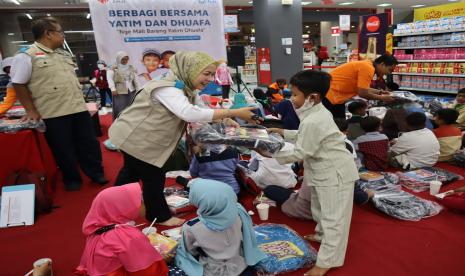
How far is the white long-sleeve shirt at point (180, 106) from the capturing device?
200 cm

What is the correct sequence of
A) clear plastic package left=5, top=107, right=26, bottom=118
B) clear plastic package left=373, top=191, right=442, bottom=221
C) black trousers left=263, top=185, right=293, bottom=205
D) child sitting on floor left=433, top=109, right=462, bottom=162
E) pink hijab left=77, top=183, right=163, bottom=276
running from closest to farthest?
pink hijab left=77, top=183, right=163, bottom=276 → clear plastic package left=373, top=191, right=442, bottom=221 → black trousers left=263, top=185, right=293, bottom=205 → clear plastic package left=5, top=107, right=26, bottom=118 → child sitting on floor left=433, top=109, right=462, bottom=162

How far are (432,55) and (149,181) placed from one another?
292 inches

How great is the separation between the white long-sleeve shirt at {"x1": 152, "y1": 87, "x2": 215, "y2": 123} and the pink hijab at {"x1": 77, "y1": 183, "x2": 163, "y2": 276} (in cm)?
54

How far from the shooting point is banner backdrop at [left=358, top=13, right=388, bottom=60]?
7.89 meters

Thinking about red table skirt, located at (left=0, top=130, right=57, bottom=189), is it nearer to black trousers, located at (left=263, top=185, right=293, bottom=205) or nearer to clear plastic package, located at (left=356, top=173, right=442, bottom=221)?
black trousers, located at (left=263, top=185, right=293, bottom=205)

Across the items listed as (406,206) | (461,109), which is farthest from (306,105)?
(461,109)

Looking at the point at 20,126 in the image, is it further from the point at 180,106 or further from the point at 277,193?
the point at 277,193

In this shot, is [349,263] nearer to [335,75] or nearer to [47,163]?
[335,75]

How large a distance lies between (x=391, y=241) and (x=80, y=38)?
1453 cm

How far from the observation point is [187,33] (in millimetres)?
4922

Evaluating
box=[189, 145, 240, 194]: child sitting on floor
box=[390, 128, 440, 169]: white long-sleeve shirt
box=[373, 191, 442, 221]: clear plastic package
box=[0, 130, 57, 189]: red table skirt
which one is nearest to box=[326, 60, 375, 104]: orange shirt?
box=[390, 128, 440, 169]: white long-sleeve shirt

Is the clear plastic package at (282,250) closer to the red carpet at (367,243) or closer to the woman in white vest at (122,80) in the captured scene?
the red carpet at (367,243)

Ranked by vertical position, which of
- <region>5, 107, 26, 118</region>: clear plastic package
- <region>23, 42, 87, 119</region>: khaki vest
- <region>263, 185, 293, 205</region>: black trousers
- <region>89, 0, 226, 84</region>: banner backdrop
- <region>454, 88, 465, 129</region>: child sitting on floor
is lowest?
<region>263, 185, 293, 205</region>: black trousers

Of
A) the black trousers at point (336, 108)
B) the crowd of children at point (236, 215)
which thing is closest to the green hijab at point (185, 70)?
the crowd of children at point (236, 215)
